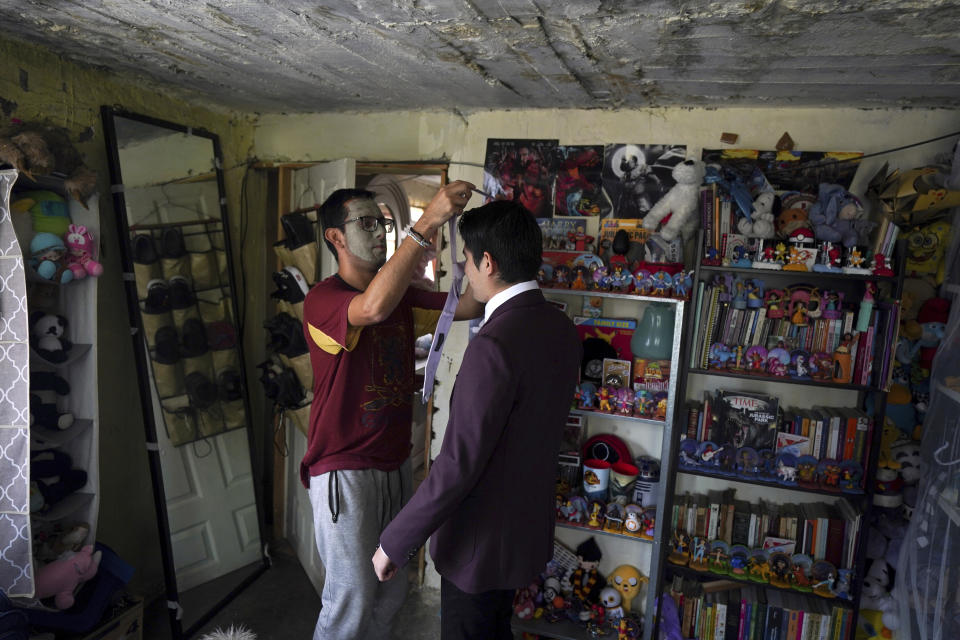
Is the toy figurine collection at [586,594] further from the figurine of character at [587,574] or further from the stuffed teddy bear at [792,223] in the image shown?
the stuffed teddy bear at [792,223]

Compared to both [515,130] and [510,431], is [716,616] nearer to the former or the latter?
[510,431]

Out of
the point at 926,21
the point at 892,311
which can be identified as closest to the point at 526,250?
the point at 926,21

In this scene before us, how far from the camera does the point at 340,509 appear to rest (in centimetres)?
185

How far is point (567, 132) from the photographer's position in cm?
269

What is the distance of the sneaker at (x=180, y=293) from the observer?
8.68 ft

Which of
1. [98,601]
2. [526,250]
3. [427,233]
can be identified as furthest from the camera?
[98,601]

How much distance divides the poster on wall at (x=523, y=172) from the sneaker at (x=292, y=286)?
3.39 ft

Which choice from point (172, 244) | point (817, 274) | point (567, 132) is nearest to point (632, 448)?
point (817, 274)

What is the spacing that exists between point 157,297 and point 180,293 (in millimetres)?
115

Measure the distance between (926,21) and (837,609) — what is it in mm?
2184

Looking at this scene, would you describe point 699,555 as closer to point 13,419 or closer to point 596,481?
point 596,481

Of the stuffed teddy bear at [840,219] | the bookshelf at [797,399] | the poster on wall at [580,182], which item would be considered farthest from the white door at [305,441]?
the stuffed teddy bear at [840,219]

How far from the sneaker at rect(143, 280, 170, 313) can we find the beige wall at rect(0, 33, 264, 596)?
6.1 inches

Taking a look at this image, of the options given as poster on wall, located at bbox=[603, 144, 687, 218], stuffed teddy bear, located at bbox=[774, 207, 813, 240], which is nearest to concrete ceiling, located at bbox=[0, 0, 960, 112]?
poster on wall, located at bbox=[603, 144, 687, 218]
